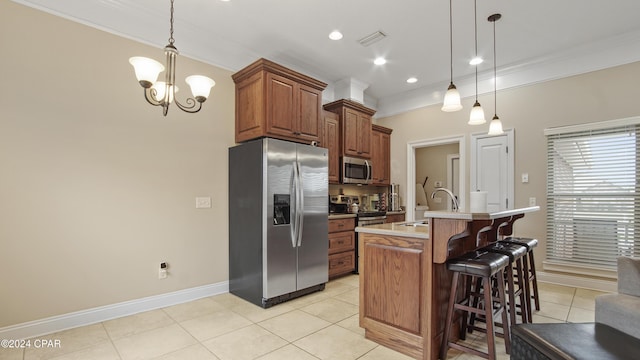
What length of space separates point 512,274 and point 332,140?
2.86m

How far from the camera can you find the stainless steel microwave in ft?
15.1

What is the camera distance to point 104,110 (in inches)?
108

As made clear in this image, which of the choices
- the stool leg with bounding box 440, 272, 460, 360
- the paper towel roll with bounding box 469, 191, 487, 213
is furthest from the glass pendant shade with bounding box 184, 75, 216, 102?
the stool leg with bounding box 440, 272, 460, 360

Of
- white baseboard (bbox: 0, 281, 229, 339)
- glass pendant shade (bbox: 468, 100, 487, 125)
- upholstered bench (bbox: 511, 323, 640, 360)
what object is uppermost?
glass pendant shade (bbox: 468, 100, 487, 125)

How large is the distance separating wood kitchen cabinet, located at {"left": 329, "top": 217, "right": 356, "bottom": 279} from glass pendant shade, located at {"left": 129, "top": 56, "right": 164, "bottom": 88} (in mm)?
2717

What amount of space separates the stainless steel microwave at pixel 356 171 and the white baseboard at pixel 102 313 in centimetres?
236

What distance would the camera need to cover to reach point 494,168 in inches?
172

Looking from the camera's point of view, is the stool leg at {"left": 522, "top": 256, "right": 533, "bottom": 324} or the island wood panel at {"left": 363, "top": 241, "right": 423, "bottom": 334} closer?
the island wood panel at {"left": 363, "top": 241, "right": 423, "bottom": 334}

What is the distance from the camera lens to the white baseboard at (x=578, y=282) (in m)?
3.51

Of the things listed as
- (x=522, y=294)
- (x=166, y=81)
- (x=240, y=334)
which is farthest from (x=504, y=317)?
(x=166, y=81)

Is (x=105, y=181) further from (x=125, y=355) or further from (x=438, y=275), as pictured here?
(x=438, y=275)

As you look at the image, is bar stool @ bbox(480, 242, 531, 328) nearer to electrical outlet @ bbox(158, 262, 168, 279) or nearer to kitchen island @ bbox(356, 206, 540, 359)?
kitchen island @ bbox(356, 206, 540, 359)

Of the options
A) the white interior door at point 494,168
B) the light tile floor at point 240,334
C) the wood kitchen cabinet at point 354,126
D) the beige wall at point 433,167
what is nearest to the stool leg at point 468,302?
the light tile floor at point 240,334

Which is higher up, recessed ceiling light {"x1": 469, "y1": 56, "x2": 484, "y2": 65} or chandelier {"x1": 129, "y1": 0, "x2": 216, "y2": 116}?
recessed ceiling light {"x1": 469, "y1": 56, "x2": 484, "y2": 65}
